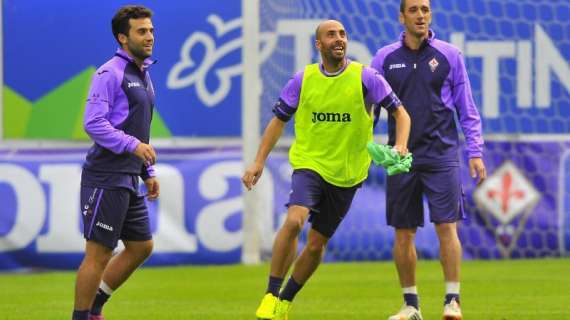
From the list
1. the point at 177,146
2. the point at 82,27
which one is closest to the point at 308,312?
the point at 177,146

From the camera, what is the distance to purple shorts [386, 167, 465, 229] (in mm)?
9281

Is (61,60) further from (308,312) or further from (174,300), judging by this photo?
(308,312)

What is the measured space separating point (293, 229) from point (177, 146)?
19.9ft

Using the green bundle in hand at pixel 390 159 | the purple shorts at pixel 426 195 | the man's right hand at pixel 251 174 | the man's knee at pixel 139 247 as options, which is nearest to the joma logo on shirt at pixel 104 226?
the man's knee at pixel 139 247

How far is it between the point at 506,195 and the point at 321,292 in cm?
363

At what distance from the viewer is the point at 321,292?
11.8m

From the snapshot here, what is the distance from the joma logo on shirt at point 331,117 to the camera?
9016 millimetres

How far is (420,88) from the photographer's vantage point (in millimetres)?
9312

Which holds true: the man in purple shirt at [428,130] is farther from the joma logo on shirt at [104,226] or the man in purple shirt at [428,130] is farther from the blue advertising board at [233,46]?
the blue advertising board at [233,46]

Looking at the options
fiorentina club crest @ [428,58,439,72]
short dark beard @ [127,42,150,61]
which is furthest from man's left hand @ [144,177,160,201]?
fiorentina club crest @ [428,58,439,72]

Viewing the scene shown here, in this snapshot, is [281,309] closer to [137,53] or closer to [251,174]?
[251,174]

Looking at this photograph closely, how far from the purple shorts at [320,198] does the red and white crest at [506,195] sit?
5.76 metres

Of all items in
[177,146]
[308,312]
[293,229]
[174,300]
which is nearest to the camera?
[293,229]

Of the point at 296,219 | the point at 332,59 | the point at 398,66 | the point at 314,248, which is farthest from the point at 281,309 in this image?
the point at 398,66
